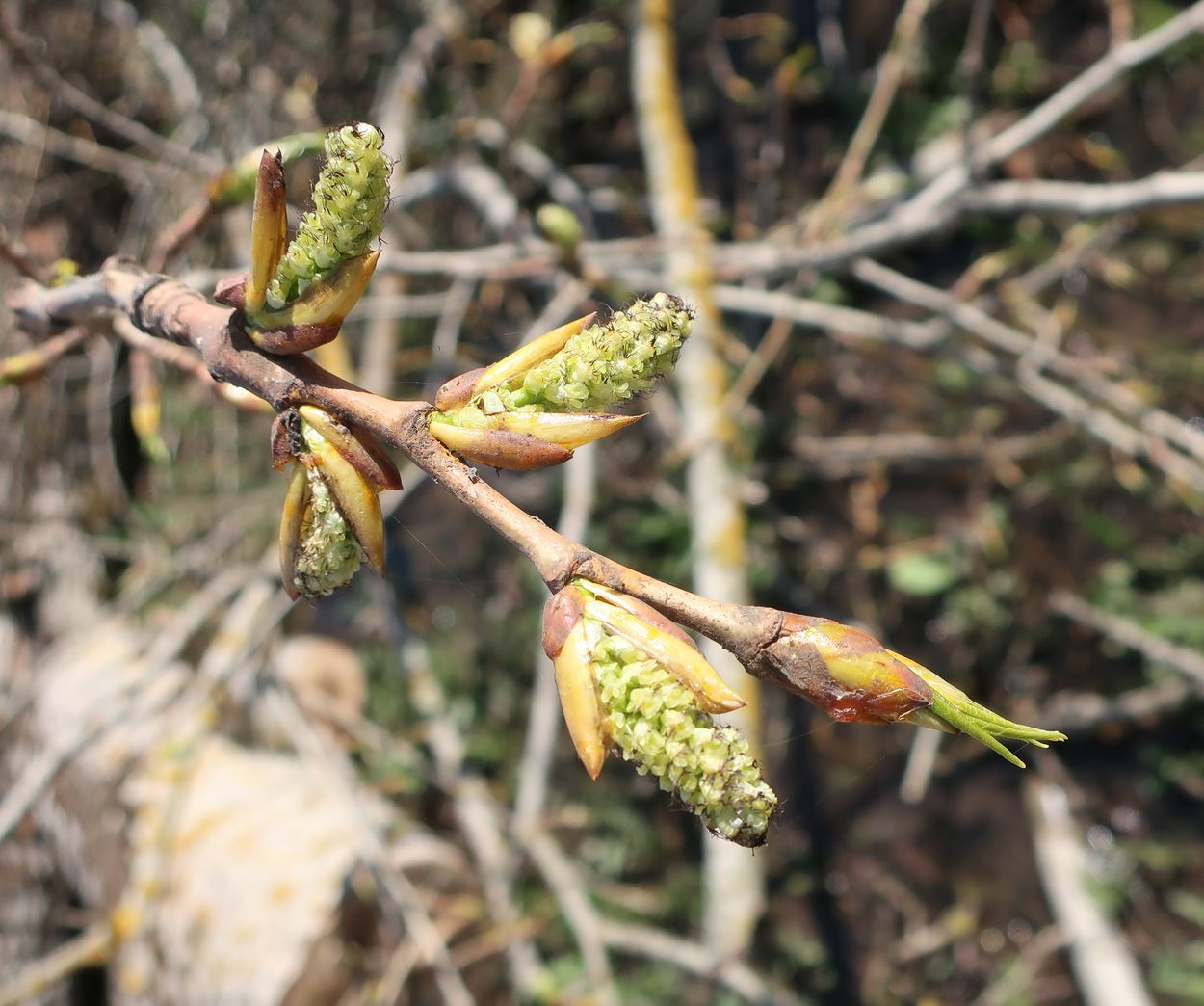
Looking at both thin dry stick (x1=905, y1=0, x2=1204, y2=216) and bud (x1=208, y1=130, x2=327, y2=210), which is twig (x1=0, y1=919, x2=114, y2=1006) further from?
thin dry stick (x1=905, y1=0, x2=1204, y2=216)

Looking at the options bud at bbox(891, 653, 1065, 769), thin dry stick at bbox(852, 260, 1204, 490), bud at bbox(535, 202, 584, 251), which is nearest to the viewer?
bud at bbox(891, 653, 1065, 769)

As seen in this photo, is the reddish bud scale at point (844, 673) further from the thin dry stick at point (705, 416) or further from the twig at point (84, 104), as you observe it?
the twig at point (84, 104)

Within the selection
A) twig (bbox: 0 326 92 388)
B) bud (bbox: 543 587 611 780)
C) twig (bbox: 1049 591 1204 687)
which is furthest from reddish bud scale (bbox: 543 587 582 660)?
twig (bbox: 1049 591 1204 687)

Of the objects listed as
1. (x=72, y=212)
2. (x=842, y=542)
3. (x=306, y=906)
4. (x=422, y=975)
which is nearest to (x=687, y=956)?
(x=422, y=975)

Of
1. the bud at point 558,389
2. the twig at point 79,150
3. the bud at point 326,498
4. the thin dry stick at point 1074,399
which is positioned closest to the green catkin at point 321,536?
the bud at point 326,498

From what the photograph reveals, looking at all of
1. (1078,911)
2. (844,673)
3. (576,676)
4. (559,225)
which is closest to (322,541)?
(576,676)

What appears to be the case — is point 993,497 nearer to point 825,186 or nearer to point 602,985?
point 825,186
